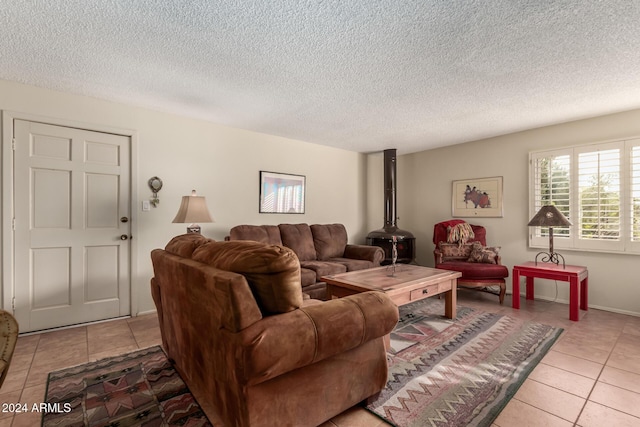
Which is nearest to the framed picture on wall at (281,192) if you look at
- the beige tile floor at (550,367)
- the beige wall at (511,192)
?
the beige wall at (511,192)

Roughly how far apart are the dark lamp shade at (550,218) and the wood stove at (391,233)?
1.73m

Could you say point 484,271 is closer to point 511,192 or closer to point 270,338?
point 511,192

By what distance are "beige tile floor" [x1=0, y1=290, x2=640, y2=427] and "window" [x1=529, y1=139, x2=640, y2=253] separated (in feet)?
2.92

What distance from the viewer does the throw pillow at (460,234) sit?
4352mm

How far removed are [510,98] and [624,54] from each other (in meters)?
0.88

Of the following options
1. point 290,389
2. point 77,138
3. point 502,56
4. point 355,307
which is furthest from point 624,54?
point 77,138

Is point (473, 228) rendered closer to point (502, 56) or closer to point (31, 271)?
point (502, 56)

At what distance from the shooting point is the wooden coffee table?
261 cm

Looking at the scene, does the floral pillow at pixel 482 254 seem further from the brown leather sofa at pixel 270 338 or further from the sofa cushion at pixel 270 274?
the sofa cushion at pixel 270 274

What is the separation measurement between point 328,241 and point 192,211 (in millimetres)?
2001

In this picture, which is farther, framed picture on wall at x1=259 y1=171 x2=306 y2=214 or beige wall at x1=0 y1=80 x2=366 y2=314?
framed picture on wall at x1=259 y1=171 x2=306 y2=214

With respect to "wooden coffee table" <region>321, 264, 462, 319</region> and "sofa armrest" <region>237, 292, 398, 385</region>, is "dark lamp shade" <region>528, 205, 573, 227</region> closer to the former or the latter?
"wooden coffee table" <region>321, 264, 462, 319</region>

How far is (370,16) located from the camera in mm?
1824

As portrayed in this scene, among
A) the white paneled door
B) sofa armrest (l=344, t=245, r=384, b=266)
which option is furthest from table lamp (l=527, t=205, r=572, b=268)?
the white paneled door
